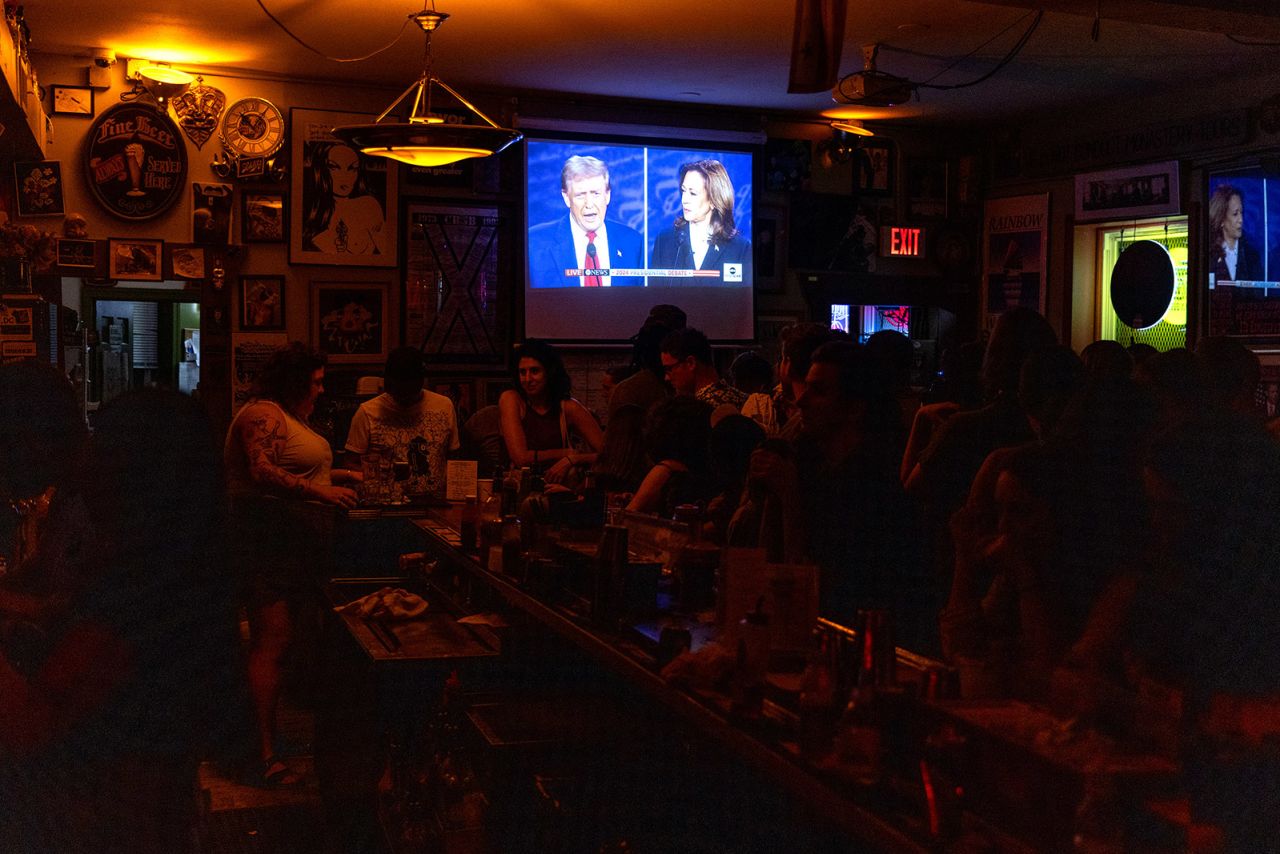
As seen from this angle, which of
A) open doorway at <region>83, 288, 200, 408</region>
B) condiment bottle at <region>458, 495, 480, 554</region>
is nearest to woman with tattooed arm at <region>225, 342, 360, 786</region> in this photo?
condiment bottle at <region>458, 495, 480, 554</region>

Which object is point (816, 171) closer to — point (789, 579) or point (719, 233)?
point (719, 233)

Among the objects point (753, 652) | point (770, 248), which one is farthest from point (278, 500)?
point (770, 248)

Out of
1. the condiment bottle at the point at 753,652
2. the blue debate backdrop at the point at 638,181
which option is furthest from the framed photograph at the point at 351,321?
the condiment bottle at the point at 753,652

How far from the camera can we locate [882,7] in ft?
17.9

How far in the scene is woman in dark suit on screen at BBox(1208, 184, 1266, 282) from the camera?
21.7 ft

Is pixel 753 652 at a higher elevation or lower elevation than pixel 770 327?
lower

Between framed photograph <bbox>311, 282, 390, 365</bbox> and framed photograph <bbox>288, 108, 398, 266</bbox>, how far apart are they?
0.15 m

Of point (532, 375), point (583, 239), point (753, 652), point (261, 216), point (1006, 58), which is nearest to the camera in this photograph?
point (753, 652)

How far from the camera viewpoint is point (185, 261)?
6824 mm

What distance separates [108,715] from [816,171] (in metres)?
6.90

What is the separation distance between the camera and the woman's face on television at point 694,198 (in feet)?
25.7

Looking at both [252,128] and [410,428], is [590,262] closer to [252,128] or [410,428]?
[252,128]

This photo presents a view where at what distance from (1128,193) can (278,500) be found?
5352 mm


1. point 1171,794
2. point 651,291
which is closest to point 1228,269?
point 651,291
